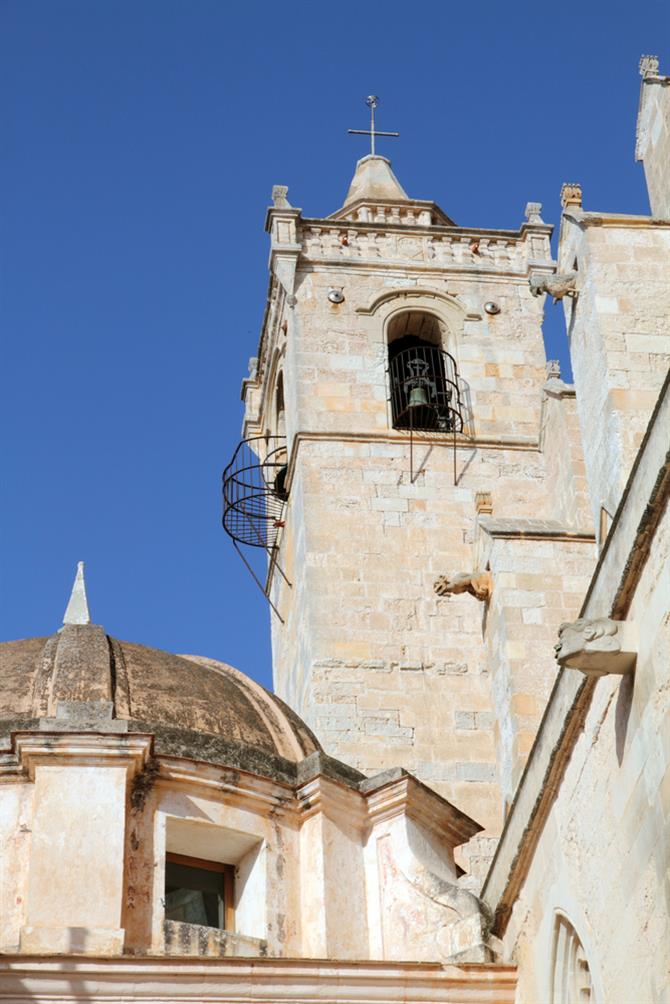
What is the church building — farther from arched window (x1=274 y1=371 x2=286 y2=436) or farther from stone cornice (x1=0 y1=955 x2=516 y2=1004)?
arched window (x1=274 y1=371 x2=286 y2=436)

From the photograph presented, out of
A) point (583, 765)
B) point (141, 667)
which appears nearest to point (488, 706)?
point (141, 667)

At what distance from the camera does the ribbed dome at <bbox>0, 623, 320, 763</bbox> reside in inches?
539

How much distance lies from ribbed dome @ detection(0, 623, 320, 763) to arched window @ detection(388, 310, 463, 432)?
8.09 meters

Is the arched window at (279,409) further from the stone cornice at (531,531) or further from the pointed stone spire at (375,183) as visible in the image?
the stone cornice at (531,531)

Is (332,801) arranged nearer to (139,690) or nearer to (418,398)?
(139,690)

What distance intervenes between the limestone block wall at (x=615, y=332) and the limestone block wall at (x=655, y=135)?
0.60 metres

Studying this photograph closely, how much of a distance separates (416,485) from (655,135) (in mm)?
8638

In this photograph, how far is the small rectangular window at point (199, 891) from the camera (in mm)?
13148

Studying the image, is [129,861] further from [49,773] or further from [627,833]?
[627,833]

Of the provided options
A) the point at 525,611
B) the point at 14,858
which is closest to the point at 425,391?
the point at 525,611

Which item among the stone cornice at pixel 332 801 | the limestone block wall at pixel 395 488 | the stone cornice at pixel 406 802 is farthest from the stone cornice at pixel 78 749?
the limestone block wall at pixel 395 488

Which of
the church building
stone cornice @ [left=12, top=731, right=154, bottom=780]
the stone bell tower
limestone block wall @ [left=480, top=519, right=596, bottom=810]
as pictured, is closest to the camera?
the church building

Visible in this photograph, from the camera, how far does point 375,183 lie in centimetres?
2661

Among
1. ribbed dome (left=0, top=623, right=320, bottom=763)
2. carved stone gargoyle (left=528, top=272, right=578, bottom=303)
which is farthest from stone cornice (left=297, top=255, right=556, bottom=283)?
carved stone gargoyle (left=528, top=272, right=578, bottom=303)
